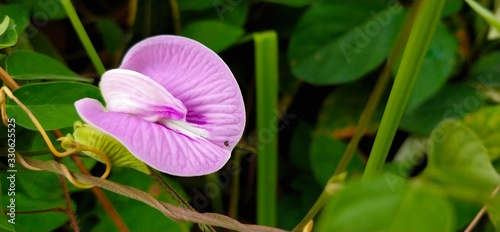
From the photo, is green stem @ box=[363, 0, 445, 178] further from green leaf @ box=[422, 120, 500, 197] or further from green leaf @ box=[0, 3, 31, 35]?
green leaf @ box=[0, 3, 31, 35]

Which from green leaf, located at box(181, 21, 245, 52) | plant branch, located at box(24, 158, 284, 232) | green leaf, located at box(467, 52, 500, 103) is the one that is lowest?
green leaf, located at box(467, 52, 500, 103)

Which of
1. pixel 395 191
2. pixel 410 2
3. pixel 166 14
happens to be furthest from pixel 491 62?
pixel 395 191

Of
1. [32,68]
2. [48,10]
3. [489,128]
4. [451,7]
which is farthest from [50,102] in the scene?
[451,7]

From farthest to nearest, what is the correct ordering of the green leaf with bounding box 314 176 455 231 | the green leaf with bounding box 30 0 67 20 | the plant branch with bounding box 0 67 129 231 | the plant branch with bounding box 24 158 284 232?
the green leaf with bounding box 30 0 67 20 → the plant branch with bounding box 0 67 129 231 → the plant branch with bounding box 24 158 284 232 → the green leaf with bounding box 314 176 455 231

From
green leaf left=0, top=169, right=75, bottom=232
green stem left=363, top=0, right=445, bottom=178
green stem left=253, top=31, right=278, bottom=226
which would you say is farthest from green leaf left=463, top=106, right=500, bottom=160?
green leaf left=0, top=169, right=75, bottom=232

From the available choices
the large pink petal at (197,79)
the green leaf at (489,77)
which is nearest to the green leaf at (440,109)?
the green leaf at (489,77)

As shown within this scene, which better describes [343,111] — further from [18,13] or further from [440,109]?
[18,13]
